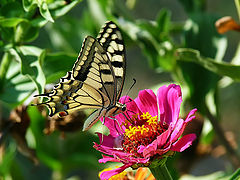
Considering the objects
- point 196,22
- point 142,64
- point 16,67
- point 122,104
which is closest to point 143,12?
point 142,64

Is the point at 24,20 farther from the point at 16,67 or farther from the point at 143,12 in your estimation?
the point at 143,12

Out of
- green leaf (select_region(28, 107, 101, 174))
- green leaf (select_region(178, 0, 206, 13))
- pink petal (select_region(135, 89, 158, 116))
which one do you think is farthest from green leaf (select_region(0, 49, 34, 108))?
green leaf (select_region(178, 0, 206, 13))

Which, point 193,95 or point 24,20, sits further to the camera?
point 193,95

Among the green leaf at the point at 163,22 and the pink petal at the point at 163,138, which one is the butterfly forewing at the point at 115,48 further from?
the green leaf at the point at 163,22

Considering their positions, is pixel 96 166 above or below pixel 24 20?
below

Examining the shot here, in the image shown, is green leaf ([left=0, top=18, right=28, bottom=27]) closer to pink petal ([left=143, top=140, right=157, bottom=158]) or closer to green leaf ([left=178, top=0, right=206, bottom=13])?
pink petal ([left=143, top=140, right=157, bottom=158])

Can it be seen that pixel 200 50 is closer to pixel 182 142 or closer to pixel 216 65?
pixel 216 65
